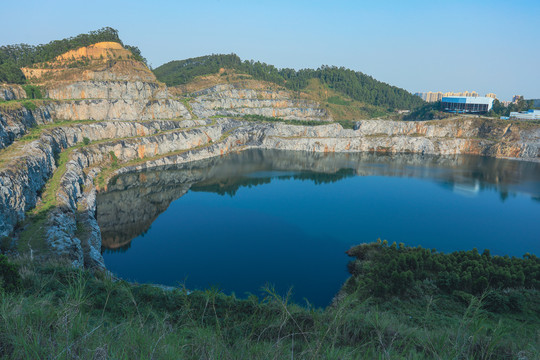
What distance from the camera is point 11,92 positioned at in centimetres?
4438

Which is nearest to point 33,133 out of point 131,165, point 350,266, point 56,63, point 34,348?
point 131,165

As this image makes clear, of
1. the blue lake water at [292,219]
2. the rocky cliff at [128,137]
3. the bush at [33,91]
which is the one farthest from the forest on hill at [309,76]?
the blue lake water at [292,219]

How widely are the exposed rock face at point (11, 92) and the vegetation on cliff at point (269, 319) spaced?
44411 millimetres

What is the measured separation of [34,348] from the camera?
330cm

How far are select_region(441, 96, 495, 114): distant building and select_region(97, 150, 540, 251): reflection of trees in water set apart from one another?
2246 cm

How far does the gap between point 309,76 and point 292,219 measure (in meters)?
105

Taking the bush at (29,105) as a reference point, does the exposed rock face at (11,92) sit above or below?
above

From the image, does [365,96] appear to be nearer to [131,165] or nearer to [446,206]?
[446,206]

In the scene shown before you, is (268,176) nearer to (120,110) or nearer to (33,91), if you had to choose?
(120,110)

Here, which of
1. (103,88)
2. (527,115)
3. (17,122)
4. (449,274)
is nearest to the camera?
(449,274)

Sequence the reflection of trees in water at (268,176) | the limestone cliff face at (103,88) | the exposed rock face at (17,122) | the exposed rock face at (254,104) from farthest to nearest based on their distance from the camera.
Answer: the exposed rock face at (254,104) < the limestone cliff face at (103,88) < the reflection of trees in water at (268,176) < the exposed rock face at (17,122)

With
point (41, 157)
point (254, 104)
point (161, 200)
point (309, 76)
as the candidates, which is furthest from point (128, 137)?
point (309, 76)

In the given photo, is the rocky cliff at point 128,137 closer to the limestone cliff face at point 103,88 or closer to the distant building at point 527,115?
the limestone cliff face at point 103,88

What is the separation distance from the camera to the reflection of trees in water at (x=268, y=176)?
3112 cm
